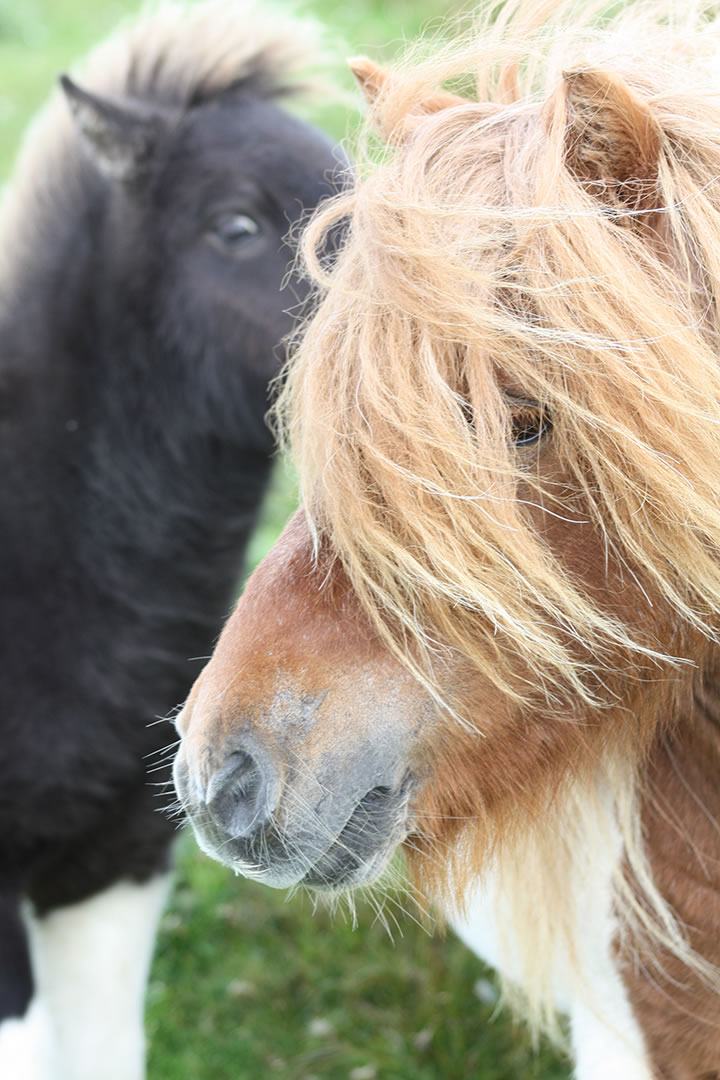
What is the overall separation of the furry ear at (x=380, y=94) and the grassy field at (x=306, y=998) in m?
1.11

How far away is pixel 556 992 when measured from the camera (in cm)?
182

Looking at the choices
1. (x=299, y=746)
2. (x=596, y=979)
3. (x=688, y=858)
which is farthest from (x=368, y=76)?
(x=596, y=979)

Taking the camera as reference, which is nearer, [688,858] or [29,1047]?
[688,858]

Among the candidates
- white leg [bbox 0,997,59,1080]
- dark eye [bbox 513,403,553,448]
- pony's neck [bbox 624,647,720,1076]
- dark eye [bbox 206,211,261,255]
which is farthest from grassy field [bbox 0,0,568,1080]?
dark eye [bbox 513,403,553,448]

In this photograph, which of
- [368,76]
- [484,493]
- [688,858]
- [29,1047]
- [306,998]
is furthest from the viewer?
[306,998]

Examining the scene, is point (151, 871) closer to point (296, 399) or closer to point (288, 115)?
point (296, 399)

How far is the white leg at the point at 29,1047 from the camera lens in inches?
87.4

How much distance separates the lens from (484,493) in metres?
1.12

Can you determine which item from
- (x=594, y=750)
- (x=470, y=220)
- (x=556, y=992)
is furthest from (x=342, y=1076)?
(x=470, y=220)

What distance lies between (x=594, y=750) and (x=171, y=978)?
2442 millimetres

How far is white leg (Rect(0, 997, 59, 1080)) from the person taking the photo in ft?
7.29

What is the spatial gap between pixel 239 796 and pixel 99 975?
69.9 inches

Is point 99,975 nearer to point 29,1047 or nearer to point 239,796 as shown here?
point 29,1047

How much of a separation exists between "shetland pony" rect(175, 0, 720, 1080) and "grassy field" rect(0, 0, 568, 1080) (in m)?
1.59
